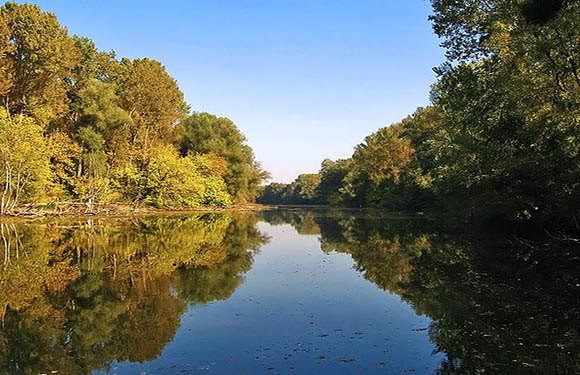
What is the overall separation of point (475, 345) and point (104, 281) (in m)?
10.7

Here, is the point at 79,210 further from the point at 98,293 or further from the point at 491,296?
the point at 491,296

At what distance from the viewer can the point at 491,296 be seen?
11.6 m

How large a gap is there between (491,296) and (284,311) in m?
5.75

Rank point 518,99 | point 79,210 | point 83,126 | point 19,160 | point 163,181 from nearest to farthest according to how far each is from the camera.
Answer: point 518,99 < point 19,160 < point 79,210 < point 83,126 < point 163,181

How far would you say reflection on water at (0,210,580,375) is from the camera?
23.7 feet

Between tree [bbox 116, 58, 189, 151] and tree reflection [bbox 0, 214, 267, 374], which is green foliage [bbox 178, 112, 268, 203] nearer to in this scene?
tree [bbox 116, 58, 189, 151]

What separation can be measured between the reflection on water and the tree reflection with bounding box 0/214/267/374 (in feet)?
0.16

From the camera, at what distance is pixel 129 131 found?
49219 mm

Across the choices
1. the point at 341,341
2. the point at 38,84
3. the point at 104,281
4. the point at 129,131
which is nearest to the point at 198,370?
the point at 341,341

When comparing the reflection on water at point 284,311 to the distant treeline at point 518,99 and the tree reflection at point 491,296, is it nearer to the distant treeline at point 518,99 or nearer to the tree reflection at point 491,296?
the tree reflection at point 491,296

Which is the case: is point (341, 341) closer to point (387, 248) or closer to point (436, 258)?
point (436, 258)

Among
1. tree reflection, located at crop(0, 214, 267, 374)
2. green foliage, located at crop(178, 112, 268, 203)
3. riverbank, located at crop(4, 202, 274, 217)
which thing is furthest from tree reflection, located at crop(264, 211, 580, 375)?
green foliage, located at crop(178, 112, 268, 203)

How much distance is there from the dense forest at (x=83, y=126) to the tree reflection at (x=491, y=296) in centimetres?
2642

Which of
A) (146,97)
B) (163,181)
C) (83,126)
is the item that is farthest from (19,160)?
(146,97)
